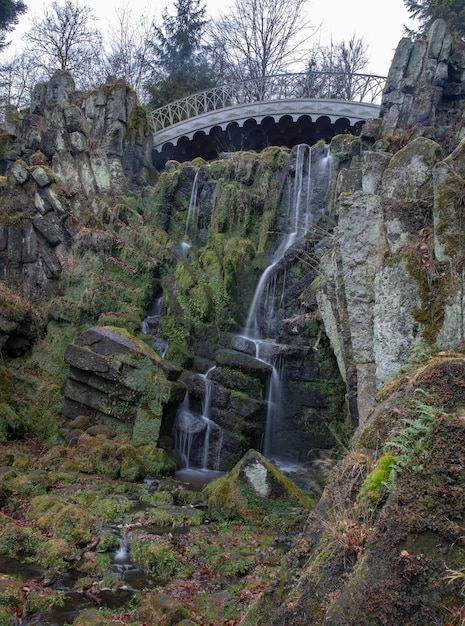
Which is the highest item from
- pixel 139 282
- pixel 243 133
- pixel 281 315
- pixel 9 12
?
pixel 9 12

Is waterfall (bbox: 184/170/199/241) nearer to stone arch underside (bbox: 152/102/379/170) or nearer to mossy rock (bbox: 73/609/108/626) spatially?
stone arch underside (bbox: 152/102/379/170)

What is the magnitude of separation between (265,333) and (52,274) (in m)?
6.65

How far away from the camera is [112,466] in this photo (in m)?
9.45

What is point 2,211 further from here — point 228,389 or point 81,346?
point 228,389

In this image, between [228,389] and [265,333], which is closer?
[228,389]

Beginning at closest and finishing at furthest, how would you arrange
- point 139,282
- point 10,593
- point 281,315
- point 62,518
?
point 10,593, point 62,518, point 281,315, point 139,282

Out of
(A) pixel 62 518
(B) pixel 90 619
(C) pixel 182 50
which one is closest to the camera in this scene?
(B) pixel 90 619

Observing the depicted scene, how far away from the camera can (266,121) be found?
912 inches

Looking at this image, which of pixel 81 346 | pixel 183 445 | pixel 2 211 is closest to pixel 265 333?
pixel 183 445

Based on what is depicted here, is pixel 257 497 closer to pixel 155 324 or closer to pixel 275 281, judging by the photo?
pixel 155 324

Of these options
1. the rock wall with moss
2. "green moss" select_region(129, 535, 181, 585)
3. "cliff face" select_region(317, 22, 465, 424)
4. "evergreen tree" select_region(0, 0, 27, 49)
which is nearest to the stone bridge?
the rock wall with moss

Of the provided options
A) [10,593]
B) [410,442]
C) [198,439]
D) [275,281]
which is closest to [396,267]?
[410,442]

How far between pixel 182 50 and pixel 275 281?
919 inches

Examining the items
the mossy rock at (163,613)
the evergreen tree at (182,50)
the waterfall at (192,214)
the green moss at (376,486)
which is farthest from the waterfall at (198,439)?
the evergreen tree at (182,50)
